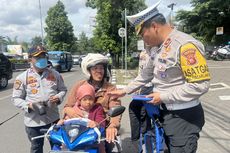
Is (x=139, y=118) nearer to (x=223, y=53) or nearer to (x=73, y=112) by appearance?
(x=73, y=112)

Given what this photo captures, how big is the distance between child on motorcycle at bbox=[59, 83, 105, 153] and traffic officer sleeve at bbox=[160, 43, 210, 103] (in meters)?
1.08

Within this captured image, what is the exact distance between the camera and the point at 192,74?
291 cm

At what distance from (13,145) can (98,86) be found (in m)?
3.25

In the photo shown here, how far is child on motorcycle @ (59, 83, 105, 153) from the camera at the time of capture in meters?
3.80

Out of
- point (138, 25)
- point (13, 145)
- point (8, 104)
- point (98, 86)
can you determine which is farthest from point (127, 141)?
point (8, 104)

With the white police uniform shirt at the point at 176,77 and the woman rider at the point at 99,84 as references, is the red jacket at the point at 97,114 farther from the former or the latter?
the white police uniform shirt at the point at 176,77

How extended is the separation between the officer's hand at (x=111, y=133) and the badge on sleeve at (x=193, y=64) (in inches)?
43.3

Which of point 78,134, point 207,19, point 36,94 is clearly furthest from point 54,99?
point 207,19

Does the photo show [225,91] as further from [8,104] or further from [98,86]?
[98,86]

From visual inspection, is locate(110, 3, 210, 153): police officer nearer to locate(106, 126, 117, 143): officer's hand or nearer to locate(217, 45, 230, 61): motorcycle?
locate(106, 126, 117, 143): officer's hand

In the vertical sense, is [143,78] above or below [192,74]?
below

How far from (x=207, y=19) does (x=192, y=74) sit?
132ft

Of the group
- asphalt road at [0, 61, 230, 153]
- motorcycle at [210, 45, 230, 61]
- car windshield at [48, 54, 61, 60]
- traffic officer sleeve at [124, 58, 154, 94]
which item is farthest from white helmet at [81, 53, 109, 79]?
motorcycle at [210, 45, 230, 61]

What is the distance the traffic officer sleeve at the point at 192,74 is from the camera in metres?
2.91
